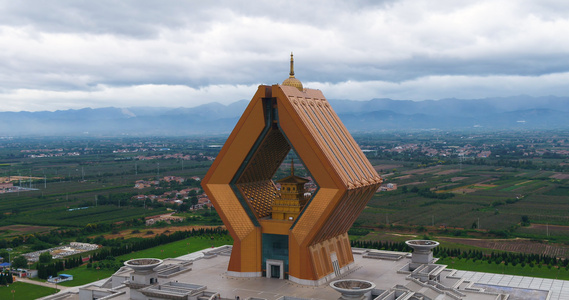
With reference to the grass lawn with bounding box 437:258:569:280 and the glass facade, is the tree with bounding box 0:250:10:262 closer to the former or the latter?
the glass facade

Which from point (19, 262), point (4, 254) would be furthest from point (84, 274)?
point (4, 254)

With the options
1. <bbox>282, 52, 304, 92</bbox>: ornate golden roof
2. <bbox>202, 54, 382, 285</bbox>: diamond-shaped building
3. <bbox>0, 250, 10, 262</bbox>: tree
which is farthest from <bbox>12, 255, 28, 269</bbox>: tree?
<bbox>282, 52, 304, 92</bbox>: ornate golden roof

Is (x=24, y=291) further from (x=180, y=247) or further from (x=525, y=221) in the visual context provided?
(x=525, y=221)

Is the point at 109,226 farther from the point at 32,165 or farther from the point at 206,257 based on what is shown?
the point at 32,165

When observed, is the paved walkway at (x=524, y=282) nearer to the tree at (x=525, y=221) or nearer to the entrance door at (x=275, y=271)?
the entrance door at (x=275, y=271)

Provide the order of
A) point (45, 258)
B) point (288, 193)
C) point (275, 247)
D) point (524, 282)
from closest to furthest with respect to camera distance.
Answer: point (275, 247) → point (288, 193) → point (524, 282) → point (45, 258)

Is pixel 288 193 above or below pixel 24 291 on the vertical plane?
above

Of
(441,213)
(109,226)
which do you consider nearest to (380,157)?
(441,213)
